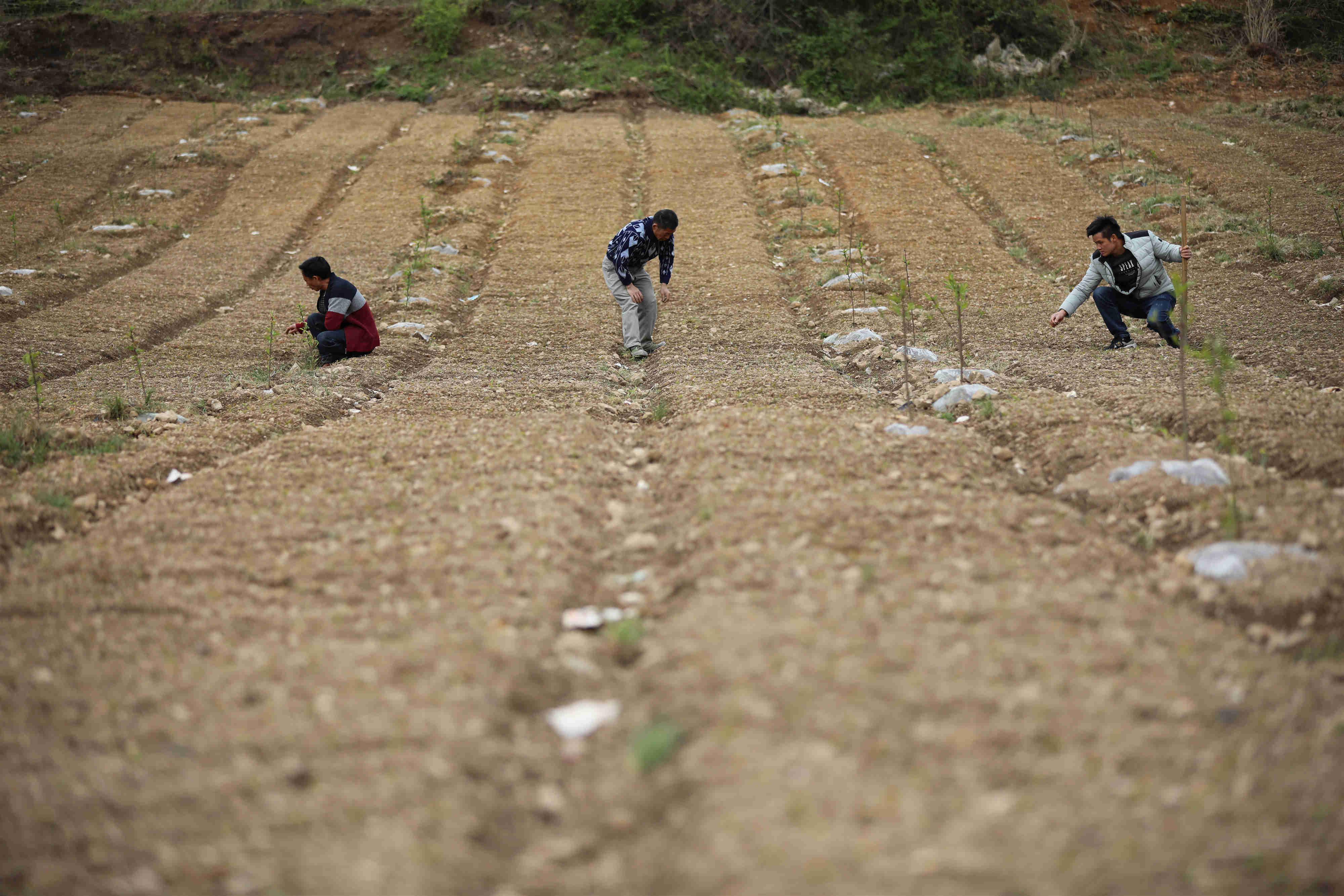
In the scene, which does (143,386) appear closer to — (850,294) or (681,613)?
(681,613)

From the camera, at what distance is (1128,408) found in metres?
7.09

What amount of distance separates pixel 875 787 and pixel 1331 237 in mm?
13843

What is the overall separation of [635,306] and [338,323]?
10.7 ft

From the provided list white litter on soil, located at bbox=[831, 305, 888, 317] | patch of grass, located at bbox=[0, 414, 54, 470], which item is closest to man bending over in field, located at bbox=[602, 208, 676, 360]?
white litter on soil, located at bbox=[831, 305, 888, 317]

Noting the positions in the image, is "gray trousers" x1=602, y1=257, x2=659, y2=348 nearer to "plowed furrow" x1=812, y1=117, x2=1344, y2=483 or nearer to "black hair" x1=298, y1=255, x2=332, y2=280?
"black hair" x1=298, y1=255, x2=332, y2=280

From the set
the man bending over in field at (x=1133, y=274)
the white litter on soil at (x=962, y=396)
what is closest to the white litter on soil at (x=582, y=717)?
the white litter on soil at (x=962, y=396)

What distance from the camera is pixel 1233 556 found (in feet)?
13.9

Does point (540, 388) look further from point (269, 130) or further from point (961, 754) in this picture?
point (269, 130)

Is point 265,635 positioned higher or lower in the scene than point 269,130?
lower

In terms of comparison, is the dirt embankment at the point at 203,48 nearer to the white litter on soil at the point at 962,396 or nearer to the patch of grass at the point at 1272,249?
the patch of grass at the point at 1272,249

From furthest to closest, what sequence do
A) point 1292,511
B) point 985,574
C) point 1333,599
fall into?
point 1292,511 < point 985,574 < point 1333,599

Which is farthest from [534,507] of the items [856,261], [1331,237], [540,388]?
[1331,237]

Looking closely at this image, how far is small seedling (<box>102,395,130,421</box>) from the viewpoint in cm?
748

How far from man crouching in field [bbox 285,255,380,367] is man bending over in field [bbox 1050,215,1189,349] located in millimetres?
7349
